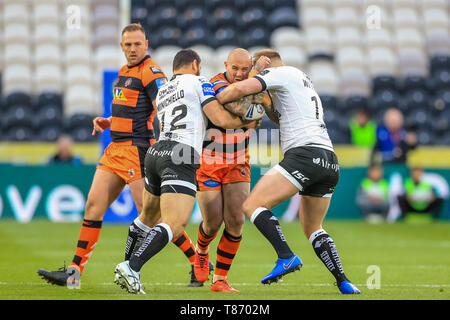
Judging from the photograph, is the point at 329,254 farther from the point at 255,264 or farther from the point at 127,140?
the point at 255,264

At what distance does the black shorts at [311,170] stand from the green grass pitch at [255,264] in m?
0.96

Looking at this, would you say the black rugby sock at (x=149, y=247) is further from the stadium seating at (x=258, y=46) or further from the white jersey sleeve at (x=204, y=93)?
the stadium seating at (x=258, y=46)

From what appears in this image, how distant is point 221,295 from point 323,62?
14.6 metres

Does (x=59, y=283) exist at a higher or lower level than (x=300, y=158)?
lower

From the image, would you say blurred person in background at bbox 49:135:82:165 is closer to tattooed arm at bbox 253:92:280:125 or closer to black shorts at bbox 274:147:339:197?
tattooed arm at bbox 253:92:280:125

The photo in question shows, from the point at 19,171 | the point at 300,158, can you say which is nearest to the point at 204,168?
the point at 300,158

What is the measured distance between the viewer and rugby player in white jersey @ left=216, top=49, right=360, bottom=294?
22.9 ft

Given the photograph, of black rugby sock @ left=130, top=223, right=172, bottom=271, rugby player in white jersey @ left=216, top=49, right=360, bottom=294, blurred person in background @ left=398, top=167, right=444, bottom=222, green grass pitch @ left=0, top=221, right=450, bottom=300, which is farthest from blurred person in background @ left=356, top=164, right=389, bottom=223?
black rugby sock @ left=130, top=223, right=172, bottom=271

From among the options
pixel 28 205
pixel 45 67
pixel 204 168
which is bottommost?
pixel 28 205

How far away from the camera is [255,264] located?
33.9 ft

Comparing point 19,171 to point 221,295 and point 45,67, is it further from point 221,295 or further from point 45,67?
point 221,295
